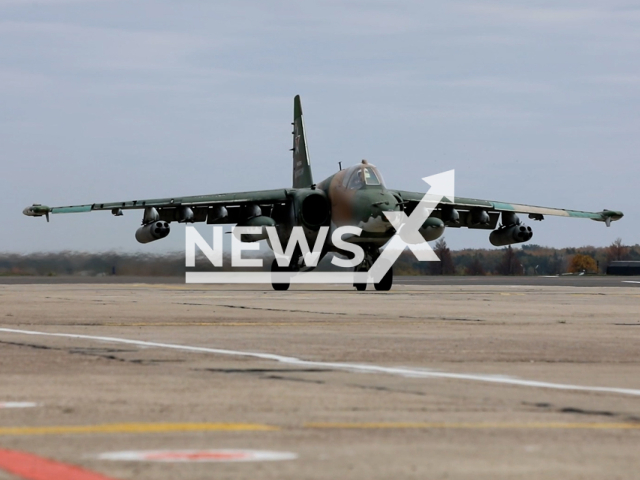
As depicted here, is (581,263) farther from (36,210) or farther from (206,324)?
Answer: (206,324)

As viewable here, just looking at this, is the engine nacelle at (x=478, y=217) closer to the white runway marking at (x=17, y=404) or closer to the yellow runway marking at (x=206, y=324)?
the yellow runway marking at (x=206, y=324)

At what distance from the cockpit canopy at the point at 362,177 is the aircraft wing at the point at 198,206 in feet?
15.4

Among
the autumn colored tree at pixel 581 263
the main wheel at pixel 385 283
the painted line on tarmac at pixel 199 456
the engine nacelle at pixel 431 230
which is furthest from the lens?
the autumn colored tree at pixel 581 263

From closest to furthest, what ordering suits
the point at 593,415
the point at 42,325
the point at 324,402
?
the point at 593,415, the point at 324,402, the point at 42,325

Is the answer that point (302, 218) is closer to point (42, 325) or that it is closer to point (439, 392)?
point (42, 325)

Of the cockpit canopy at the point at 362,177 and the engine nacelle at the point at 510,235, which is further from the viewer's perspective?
the engine nacelle at the point at 510,235

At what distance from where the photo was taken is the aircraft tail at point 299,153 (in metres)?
47.3

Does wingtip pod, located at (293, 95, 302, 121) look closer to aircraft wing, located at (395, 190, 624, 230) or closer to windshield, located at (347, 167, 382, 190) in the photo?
aircraft wing, located at (395, 190, 624, 230)

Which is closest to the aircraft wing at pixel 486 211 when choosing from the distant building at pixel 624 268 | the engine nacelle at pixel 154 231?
the engine nacelle at pixel 154 231

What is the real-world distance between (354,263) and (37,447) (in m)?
32.5

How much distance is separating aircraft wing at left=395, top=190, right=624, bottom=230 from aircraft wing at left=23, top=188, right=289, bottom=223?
4932mm

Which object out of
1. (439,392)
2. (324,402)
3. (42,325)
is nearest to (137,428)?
(324,402)

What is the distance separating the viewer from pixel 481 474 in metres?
5.23

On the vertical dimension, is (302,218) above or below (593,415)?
above
